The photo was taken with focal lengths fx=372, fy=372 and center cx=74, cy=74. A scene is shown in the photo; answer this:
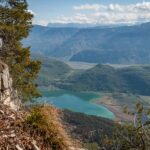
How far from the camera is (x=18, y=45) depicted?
108 ft

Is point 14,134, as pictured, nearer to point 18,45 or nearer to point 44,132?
point 44,132

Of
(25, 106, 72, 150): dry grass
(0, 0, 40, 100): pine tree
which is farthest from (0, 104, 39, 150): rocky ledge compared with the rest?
(0, 0, 40, 100): pine tree

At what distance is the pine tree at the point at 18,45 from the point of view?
3167cm

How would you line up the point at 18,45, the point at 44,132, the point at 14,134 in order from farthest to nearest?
the point at 18,45 → the point at 44,132 → the point at 14,134

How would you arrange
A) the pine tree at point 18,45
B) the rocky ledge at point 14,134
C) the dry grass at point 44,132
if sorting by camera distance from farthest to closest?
the pine tree at point 18,45, the dry grass at point 44,132, the rocky ledge at point 14,134

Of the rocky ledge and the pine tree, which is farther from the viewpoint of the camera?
the pine tree

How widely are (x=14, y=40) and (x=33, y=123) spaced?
78.2 feet

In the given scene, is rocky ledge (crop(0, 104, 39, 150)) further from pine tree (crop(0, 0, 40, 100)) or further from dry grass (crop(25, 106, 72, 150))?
pine tree (crop(0, 0, 40, 100))

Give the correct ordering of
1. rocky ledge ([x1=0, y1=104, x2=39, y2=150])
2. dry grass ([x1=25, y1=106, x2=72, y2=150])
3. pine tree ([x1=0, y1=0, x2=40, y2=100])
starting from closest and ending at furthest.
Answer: rocky ledge ([x1=0, y1=104, x2=39, y2=150]), dry grass ([x1=25, y1=106, x2=72, y2=150]), pine tree ([x1=0, y1=0, x2=40, y2=100])

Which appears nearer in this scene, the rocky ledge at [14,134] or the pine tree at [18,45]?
the rocky ledge at [14,134]

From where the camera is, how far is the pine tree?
3167cm

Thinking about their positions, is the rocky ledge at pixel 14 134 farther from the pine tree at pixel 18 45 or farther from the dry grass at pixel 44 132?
the pine tree at pixel 18 45

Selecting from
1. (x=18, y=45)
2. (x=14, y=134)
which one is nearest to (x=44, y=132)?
(x=14, y=134)

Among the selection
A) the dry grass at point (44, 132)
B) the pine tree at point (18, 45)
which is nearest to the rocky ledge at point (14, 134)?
the dry grass at point (44, 132)
